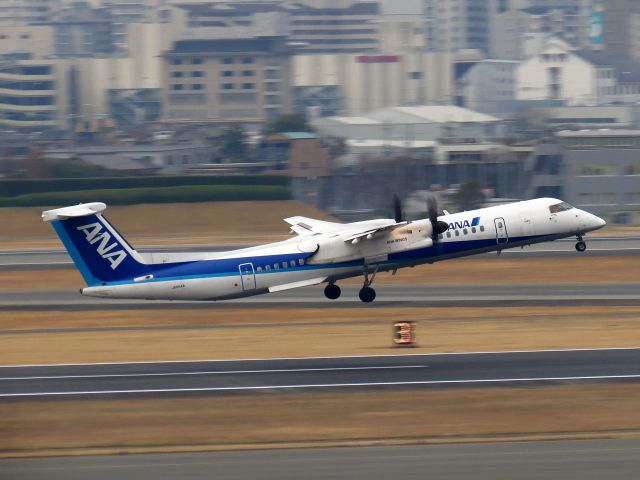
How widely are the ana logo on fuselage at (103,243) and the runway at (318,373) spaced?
874 cm

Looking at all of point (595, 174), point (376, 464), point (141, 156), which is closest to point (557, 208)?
point (376, 464)

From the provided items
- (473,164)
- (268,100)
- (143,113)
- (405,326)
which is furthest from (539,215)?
(143,113)

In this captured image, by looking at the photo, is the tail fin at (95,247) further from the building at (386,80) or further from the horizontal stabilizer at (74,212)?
the building at (386,80)

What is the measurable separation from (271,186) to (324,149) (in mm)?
16043

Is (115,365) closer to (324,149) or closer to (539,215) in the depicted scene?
(539,215)

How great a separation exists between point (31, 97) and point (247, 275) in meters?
143

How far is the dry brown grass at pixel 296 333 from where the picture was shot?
3581cm

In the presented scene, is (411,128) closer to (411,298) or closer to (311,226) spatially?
(411,298)

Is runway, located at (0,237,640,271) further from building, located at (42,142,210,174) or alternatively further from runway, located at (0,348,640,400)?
building, located at (42,142,210,174)

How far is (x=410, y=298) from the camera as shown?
49.2 m

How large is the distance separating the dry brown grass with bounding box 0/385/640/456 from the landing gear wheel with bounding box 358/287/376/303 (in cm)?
1834

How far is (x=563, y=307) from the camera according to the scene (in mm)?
45562

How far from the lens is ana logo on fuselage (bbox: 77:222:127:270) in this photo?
41522mm

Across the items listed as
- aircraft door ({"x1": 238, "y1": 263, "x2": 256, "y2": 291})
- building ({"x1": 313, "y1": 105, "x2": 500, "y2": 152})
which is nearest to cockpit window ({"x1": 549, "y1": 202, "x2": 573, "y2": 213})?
aircraft door ({"x1": 238, "y1": 263, "x2": 256, "y2": 291})
